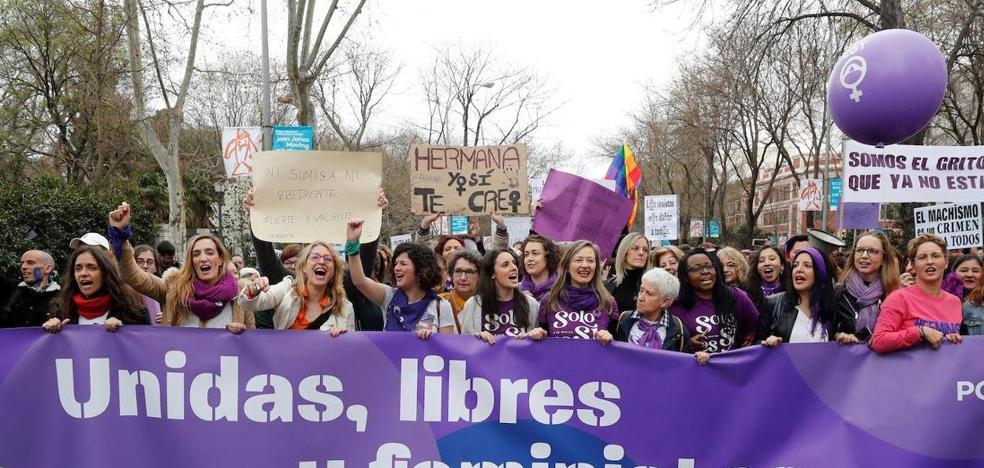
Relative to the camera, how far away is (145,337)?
13.2ft

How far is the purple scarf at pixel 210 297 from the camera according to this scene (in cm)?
414

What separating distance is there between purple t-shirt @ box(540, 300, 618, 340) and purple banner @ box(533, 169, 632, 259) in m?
2.15

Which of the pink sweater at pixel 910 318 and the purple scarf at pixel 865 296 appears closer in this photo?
the pink sweater at pixel 910 318

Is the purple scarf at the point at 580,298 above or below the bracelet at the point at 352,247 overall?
below

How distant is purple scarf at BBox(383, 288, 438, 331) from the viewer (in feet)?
14.2

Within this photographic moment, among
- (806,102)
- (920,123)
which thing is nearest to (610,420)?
(920,123)

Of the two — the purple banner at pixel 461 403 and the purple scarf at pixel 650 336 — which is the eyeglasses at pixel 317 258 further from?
the purple scarf at pixel 650 336

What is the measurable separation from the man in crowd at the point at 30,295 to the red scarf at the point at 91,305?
112 centimetres

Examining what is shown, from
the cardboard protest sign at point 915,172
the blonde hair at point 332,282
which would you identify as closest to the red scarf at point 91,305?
the blonde hair at point 332,282

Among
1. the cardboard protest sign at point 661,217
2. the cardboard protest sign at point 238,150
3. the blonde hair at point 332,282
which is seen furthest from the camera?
the cardboard protest sign at point 661,217

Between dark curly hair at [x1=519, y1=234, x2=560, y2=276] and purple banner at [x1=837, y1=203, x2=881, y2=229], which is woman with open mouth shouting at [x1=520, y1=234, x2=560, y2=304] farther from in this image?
purple banner at [x1=837, y1=203, x2=881, y2=229]

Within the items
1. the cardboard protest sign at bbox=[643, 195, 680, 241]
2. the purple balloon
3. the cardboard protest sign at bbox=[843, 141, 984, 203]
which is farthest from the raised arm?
the cardboard protest sign at bbox=[643, 195, 680, 241]

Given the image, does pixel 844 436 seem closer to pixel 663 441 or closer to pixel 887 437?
pixel 887 437

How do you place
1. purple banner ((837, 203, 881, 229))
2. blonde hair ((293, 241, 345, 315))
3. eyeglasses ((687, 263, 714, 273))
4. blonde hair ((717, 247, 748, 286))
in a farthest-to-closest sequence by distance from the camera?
purple banner ((837, 203, 881, 229)) < blonde hair ((717, 247, 748, 286)) < eyeglasses ((687, 263, 714, 273)) < blonde hair ((293, 241, 345, 315))
